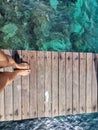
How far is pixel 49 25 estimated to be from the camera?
3.26 m

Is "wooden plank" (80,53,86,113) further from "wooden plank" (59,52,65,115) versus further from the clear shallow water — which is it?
the clear shallow water

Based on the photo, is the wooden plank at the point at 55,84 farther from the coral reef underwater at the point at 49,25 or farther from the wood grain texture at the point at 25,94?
the coral reef underwater at the point at 49,25

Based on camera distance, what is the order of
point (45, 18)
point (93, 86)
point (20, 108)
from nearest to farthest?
point (20, 108)
point (93, 86)
point (45, 18)

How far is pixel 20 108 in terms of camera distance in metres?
2.24

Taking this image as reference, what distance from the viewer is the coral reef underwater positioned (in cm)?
306

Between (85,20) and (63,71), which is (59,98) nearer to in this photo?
(63,71)

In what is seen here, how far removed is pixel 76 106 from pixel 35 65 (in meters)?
0.58

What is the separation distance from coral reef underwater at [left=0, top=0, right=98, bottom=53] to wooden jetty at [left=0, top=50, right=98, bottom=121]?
0.71 meters

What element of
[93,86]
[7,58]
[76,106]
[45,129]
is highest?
[7,58]

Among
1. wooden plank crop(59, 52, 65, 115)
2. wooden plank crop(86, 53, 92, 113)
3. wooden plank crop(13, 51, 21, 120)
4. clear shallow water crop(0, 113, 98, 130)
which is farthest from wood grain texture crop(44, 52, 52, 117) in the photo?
clear shallow water crop(0, 113, 98, 130)

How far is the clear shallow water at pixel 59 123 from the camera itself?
9.31 ft

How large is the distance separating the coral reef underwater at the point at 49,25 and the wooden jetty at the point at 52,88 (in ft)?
2.33

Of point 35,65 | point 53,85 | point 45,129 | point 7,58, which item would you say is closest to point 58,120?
point 45,129

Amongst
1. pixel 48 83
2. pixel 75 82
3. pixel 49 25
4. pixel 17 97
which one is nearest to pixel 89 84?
pixel 75 82
